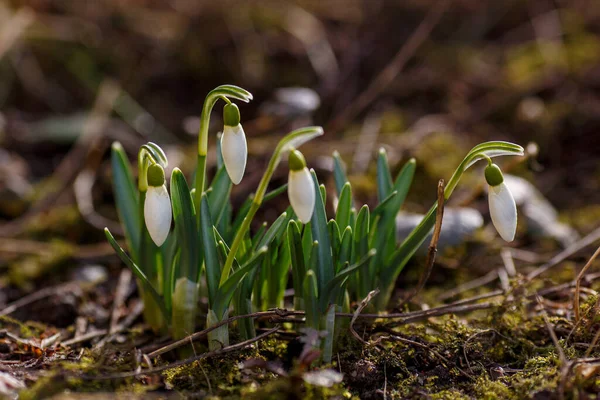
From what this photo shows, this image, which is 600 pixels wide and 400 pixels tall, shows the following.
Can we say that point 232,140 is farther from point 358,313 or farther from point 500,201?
point 500,201

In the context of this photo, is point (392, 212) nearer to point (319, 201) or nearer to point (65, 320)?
point (319, 201)

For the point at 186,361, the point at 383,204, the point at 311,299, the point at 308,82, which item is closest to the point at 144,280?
the point at 186,361

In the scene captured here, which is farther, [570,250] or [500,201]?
[570,250]

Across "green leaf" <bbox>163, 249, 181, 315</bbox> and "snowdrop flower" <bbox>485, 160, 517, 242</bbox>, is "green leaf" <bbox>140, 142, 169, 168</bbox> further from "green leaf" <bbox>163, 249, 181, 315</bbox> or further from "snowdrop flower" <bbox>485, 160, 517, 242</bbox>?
"snowdrop flower" <bbox>485, 160, 517, 242</bbox>

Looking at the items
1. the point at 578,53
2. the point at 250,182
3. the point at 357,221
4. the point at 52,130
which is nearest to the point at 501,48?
the point at 578,53

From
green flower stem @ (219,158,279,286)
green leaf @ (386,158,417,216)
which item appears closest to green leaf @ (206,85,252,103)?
green flower stem @ (219,158,279,286)
